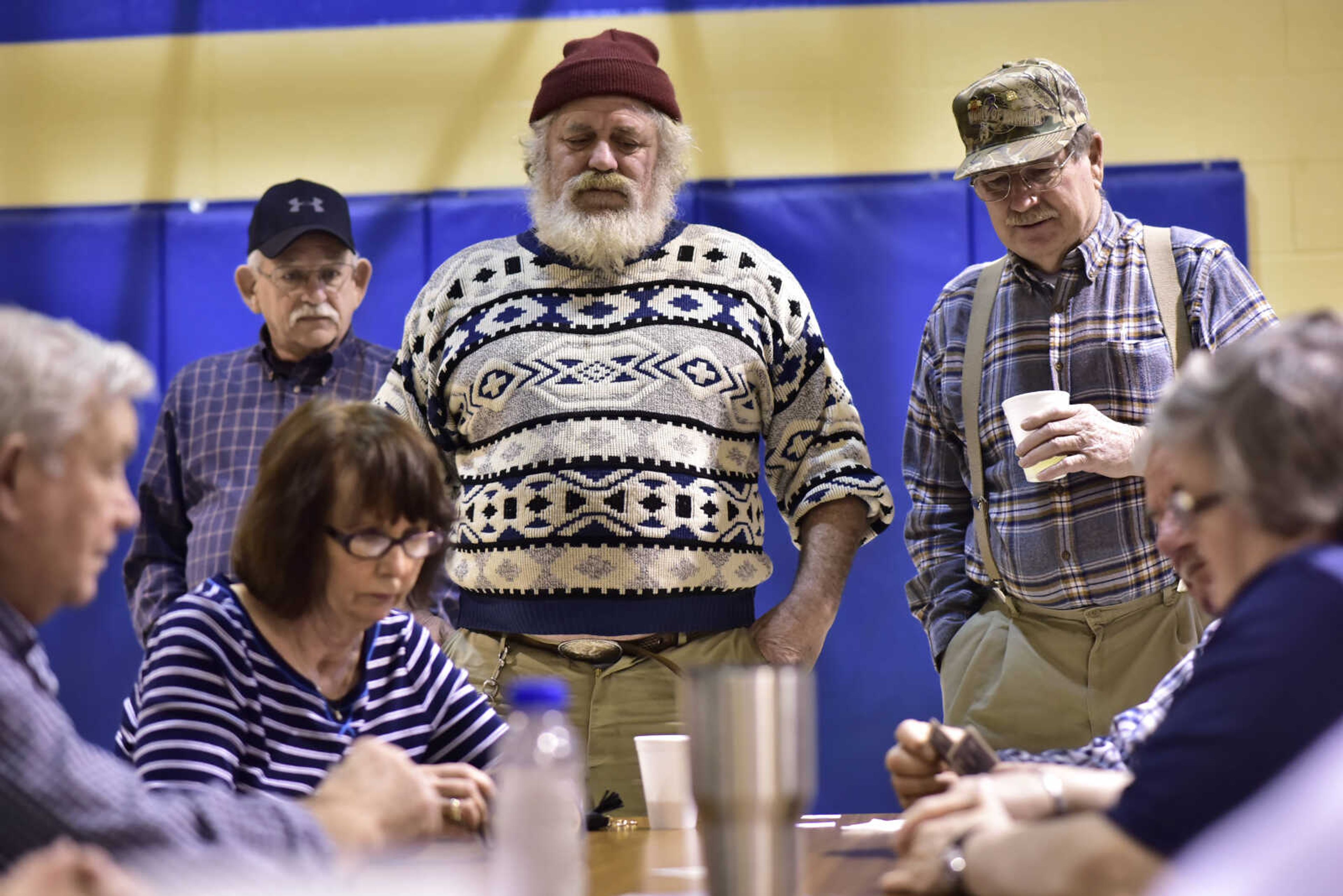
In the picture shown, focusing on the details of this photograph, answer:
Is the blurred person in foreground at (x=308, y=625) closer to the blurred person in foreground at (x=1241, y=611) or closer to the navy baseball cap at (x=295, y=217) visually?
the blurred person in foreground at (x=1241, y=611)

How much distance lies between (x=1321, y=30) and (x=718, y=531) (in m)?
2.68

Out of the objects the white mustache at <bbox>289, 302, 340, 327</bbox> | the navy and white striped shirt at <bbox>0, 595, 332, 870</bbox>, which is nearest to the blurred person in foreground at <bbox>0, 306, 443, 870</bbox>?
the navy and white striped shirt at <bbox>0, 595, 332, 870</bbox>

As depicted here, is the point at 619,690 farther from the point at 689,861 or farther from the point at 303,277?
the point at 303,277

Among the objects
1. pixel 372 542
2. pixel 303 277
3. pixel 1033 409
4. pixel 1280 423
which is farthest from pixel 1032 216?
pixel 303 277

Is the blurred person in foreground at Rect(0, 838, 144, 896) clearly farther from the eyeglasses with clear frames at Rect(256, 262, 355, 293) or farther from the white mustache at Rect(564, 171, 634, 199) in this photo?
the eyeglasses with clear frames at Rect(256, 262, 355, 293)

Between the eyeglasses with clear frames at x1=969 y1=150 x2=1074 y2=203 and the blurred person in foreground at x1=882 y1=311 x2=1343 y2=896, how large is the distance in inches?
56.7

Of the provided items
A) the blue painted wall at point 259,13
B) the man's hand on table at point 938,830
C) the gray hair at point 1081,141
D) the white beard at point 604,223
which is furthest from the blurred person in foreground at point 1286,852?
the blue painted wall at point 259,13

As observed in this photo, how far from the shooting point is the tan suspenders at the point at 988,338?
2.60 meters

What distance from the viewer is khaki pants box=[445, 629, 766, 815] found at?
8.52 ft

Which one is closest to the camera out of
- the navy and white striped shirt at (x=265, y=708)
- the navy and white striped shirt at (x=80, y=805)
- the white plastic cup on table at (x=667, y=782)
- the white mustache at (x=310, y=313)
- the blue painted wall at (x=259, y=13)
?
the navy and white striped shirt at (x=80, y=805)

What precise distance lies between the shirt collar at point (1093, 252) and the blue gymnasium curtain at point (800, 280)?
1360mm

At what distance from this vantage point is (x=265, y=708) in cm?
179

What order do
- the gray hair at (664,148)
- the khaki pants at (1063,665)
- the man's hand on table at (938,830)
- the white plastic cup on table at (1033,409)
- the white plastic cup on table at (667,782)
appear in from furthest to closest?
the gray hair at (664,148), the khaki pants at (1063,665), the white plastic cup on table at (1033,409), the white plastic cup on table at (667,782), the man's hand on table at (938,830)

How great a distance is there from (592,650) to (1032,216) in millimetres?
1144
